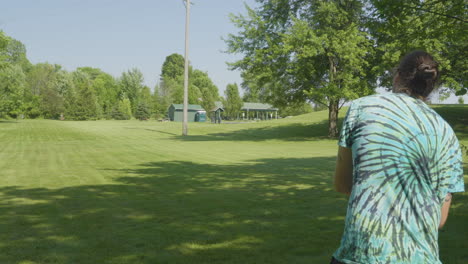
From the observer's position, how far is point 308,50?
28.1 metres

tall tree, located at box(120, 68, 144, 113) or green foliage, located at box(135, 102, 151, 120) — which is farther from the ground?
tall tree, located at box(120, 68, 144, 113)

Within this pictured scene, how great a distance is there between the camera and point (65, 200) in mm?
8352

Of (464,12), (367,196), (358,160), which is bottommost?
(367,196)

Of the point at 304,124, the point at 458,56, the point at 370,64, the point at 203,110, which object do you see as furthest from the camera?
the point at 203,110

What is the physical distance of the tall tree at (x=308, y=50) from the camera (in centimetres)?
2839

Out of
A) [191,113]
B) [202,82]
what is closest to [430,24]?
[191,113]

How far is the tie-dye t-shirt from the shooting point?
2.03 metres

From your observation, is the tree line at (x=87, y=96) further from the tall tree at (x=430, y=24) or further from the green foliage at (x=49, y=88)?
the tall tree at (x=430, y=24)

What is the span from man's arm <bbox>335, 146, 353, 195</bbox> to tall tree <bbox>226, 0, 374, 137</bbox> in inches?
1034

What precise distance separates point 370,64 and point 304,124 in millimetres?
13757

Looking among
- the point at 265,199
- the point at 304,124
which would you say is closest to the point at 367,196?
the point at 265,199

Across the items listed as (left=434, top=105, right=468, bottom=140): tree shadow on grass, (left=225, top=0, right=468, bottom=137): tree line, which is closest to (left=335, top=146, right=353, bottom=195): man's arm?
(left=225, top=0, right=468, bottom=137): tree line

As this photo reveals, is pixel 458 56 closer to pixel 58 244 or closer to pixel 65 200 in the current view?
pixel 58 244

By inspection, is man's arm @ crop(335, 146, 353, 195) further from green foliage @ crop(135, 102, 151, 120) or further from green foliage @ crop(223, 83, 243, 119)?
green foliage @ crop(135, 102, 151, 120)
